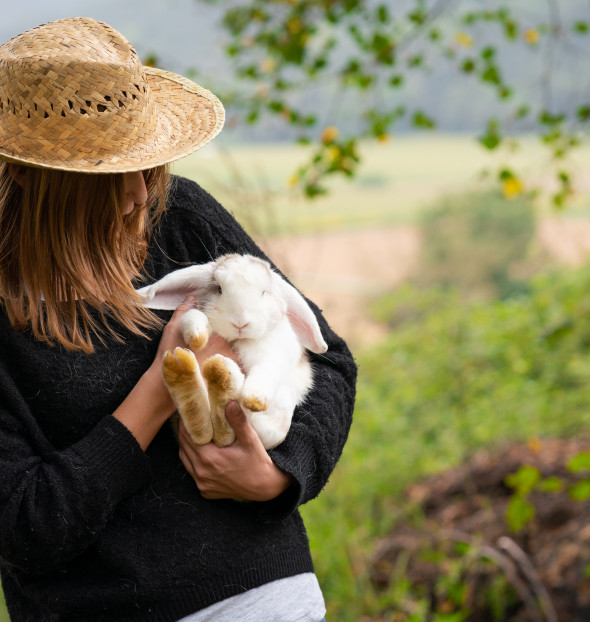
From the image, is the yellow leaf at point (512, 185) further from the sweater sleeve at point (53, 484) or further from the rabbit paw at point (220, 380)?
the sweater sleeve at point (53, 484)

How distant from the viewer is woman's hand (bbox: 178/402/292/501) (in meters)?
1.64

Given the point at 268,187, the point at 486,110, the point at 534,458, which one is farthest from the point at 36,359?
the point at 486,110

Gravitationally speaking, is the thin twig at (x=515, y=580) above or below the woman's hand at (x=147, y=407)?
below

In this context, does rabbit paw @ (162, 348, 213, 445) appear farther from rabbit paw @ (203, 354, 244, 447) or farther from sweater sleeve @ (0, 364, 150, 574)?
sweater sleeve @ (0, 364, 150, 574)

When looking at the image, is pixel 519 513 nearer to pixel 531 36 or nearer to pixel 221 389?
pixel 221 389

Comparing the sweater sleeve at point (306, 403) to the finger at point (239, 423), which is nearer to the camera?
the finger at point (239, 423)

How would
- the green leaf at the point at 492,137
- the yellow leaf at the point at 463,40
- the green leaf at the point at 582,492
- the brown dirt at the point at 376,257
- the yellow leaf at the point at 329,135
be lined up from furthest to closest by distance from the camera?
the brown dirt at the point at 376,257, the yellow leaf at the point at 463,40, the yellow leaf at the point at 329,135, the green leaf at the point at 492,137, the green leaf at the point at 582,492

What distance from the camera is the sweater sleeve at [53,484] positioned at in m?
1.53

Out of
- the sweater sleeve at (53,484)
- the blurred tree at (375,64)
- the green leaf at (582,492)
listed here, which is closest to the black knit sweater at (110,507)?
the sweater sleeve at (53,484)

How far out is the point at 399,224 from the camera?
11586 millimetres

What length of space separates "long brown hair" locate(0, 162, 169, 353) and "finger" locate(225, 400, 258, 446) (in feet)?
1.05

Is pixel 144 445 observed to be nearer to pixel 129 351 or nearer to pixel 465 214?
pixel 129 351

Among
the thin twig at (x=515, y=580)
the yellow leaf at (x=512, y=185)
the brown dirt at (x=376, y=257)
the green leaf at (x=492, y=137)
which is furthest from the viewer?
the brown dirt at (x=376, y=257)

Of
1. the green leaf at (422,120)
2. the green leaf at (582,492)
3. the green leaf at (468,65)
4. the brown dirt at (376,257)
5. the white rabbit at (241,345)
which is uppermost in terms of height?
the green leaf at (468,65)
